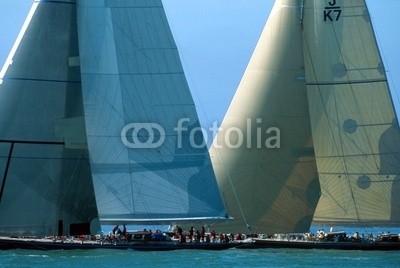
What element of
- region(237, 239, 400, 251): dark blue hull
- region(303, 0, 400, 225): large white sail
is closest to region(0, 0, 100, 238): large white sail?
region(237, 239, 400, 251): dark blue hull

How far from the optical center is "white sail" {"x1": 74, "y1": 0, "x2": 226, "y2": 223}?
138 feet

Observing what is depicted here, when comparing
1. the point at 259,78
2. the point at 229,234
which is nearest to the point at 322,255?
the point at 229,234

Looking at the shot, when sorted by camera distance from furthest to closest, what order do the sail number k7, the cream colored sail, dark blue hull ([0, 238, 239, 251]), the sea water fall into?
1. the sail number k7
2. the cream colored sail
3. dark blue hull ([0, 238, 239, 251])
4. the sea water

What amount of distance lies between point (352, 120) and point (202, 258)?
412 inches

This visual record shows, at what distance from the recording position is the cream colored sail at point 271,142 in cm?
4894

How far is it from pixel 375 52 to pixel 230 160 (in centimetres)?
737

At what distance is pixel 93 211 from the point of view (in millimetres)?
42594

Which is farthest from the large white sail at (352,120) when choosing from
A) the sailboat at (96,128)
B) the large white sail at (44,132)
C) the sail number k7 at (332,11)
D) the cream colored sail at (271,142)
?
the large white sail at (44,132)

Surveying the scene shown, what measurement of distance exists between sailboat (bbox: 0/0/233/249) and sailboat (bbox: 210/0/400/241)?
651 centimetres

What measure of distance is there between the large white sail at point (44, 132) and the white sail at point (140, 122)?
595 mm

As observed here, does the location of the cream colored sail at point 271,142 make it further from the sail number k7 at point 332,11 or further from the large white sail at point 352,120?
the large white sail at point 352,120

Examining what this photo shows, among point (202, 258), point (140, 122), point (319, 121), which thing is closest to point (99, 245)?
point (202, 258)

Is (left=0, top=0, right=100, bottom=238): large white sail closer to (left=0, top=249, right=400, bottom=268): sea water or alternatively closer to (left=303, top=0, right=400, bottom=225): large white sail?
(left=0, top=249, right=400, bottom=268): sea water

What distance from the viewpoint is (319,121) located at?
170ft
